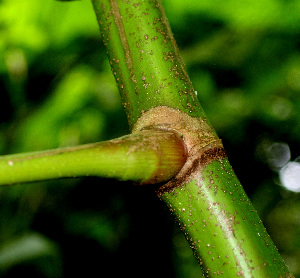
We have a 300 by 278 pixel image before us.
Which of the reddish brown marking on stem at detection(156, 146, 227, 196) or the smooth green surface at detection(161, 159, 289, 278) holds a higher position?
the reddish brown marking on stem at detection(156, 146, 227, 196)

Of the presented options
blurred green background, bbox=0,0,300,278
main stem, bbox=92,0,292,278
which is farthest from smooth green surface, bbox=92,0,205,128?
blurred green background, bbox=0,0,300,278

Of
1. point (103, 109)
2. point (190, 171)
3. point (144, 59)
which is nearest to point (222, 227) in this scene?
point (190, 171)

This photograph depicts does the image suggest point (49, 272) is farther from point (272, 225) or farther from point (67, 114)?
point (272, 225)

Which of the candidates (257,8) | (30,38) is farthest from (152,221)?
(257,8)

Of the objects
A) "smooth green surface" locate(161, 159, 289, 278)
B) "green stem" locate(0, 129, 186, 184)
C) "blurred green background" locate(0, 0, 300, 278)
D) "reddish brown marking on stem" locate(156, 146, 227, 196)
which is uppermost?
"green stem" locate(0, 129, 186, 184)

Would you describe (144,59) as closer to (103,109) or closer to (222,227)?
(222,227)

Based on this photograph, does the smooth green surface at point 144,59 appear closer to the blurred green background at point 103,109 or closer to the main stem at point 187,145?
the main stem at point 187,145

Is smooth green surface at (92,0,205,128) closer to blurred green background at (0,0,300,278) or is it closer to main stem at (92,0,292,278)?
main stem at (92,0,292,278)
